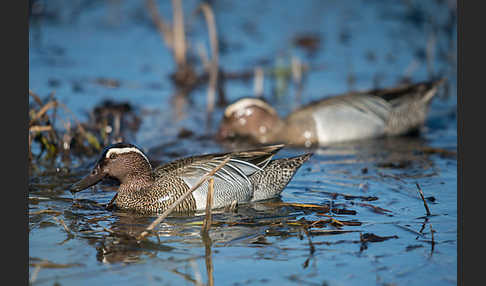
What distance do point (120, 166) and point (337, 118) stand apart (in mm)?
3914

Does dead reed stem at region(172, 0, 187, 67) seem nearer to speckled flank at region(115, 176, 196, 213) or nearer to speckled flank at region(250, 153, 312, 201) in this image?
speckled flank at region(250, 153, 312, 201)

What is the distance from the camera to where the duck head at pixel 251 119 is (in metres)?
9.23

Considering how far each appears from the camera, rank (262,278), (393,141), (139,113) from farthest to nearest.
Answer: (139,113) < (393,141) < (262,278)

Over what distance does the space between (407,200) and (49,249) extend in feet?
10.2

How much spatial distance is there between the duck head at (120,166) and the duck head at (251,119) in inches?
131

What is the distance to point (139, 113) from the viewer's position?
9.75m

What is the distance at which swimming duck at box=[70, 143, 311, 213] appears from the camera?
18.9ft

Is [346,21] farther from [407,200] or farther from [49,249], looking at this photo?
[49,249]

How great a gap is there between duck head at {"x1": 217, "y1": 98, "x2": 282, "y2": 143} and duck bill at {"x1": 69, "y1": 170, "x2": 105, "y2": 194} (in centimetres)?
348

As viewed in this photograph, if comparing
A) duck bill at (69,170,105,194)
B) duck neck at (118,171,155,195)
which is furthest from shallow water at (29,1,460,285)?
duck neck at (118,171,155,195)

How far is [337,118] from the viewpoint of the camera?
8.97m

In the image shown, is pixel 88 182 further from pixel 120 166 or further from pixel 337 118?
pixel 337 118

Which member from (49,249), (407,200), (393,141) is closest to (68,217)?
(49,249)

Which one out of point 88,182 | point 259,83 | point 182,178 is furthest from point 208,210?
point 259,83
